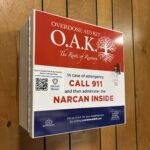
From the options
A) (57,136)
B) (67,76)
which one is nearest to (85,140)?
(57,136)

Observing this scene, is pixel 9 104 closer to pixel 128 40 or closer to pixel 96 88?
pixel 96 88

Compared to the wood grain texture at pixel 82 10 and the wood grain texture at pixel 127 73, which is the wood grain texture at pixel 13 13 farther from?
the wood grain texture at pixel 127 73

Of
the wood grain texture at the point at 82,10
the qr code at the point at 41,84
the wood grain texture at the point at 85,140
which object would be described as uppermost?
the wood grain texture at the point at 82,10

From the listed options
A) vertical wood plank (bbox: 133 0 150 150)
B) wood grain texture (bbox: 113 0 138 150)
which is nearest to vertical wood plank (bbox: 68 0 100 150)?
wood grain texture (bbox: 113 0 138 150)

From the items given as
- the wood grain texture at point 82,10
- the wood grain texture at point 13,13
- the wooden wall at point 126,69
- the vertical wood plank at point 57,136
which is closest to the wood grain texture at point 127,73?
the wooden wall at point 126,69

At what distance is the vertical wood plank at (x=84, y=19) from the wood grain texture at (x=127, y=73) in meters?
0.11

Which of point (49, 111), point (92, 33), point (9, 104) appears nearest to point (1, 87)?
point (9, 104)

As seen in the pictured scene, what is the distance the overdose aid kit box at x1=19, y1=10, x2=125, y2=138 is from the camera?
1.56ft

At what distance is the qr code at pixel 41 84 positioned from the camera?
0.47 metres

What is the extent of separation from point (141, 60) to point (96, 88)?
0.38 m

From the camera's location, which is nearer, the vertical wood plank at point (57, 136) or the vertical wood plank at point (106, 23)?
the vertical wood plank at point (57, 136)

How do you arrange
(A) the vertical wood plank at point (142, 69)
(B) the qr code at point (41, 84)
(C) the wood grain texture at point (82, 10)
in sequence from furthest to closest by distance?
(A) the vertical wood plank at point (142, 69) → (C) the wood grain texture at point (82, 10) → (B) the qr code at point (41, 84)

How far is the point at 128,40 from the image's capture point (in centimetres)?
83

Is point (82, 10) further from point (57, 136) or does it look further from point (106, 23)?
point (57, 136)
